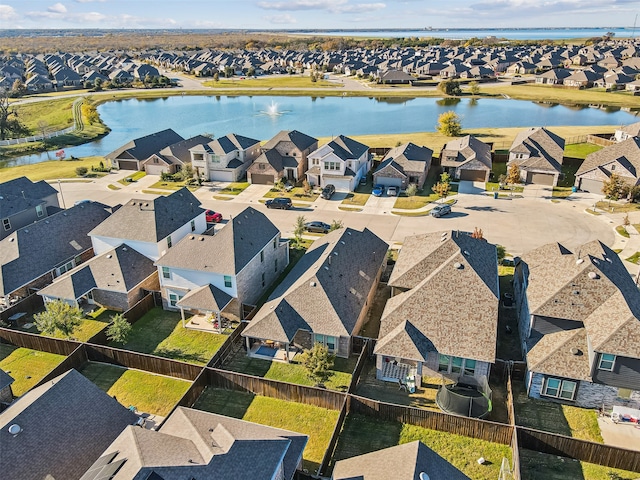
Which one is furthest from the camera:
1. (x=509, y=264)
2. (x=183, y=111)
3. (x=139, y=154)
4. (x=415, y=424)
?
(x=183, y=111)

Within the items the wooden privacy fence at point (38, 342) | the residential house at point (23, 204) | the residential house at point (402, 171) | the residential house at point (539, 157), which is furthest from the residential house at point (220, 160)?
the wooden privacy fence at point (38, 342)

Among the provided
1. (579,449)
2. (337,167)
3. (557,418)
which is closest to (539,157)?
(337,167)

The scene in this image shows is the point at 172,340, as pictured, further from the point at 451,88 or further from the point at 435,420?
the point at 451,88

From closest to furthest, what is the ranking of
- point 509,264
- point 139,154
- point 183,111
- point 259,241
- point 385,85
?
point 259,241 < point 509,264 < point 139,154 < point 183,111 < point 385,85

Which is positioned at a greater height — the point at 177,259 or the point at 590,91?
the point at 590,91

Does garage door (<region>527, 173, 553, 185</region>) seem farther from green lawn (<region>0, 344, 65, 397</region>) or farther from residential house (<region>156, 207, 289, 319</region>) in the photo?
green lawn (<region>0, 344, 65, 397</region>)

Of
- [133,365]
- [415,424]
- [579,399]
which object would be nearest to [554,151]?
[579,399]

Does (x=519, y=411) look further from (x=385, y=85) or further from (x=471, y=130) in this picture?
(x=385, y=85)
